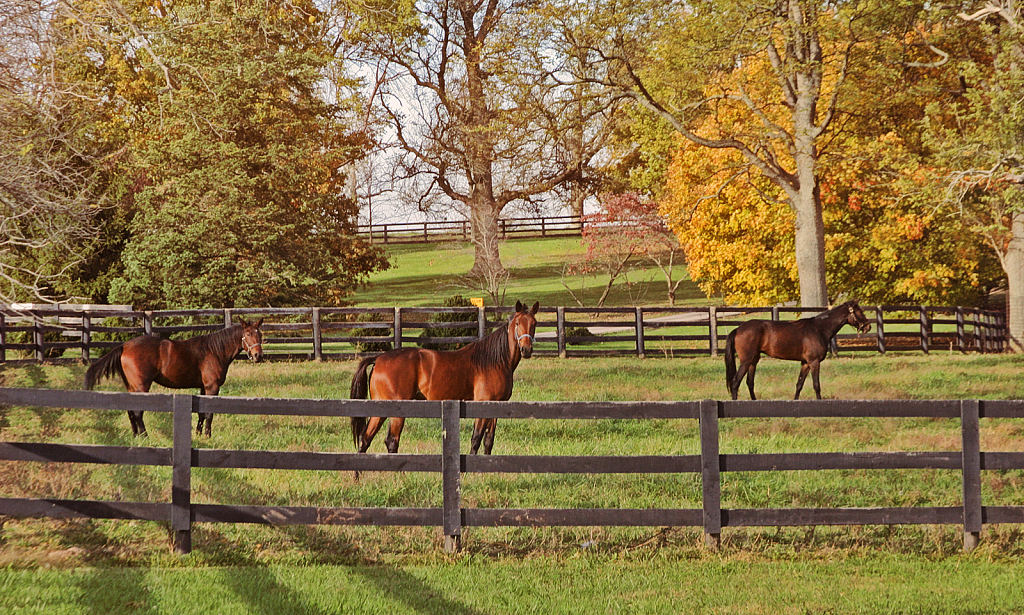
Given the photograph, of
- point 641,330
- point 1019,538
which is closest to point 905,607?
point 1019,538

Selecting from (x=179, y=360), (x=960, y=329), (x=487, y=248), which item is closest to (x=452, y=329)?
(x=487, y=248)

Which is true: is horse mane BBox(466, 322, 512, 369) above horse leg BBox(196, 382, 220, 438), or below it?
above

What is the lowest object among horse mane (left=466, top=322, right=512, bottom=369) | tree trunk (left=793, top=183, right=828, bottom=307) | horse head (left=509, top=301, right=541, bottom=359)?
horse mane (left=466, top=322, right=512, bottom=369)

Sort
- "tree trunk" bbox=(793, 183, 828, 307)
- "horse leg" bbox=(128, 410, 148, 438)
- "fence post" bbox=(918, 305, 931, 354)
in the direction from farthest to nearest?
"fence post" bbox=(918, 305, 931, 354), "tree trunk" bbox=(793, 183, 828, 307), "horse leg" bbox=(128, 410, 148, 438)

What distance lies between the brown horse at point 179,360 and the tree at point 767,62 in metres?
15.7

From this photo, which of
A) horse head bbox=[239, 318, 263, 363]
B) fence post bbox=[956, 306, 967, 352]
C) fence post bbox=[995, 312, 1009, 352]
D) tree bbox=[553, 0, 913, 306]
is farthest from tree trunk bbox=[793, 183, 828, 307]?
horse head bbox=[239, 318, 263, 363]

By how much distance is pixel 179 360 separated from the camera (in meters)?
12.7

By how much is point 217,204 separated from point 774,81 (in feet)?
58.0

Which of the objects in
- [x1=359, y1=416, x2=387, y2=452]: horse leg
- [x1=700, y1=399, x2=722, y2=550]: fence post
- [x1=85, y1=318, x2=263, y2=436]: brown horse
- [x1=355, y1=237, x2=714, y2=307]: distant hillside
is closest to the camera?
[x1=700, y1=399, x2=722, y2=550]: fence post

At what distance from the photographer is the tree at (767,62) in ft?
79.7

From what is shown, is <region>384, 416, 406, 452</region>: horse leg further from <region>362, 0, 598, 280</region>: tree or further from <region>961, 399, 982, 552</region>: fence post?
<region>362, 0, 598, 280</region>: tree

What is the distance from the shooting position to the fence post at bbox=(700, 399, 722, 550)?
6.95 m

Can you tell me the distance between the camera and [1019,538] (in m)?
7.46

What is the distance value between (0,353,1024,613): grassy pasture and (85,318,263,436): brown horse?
892 millimetres
